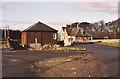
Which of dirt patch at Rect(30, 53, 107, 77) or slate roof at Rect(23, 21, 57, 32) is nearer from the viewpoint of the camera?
dirt patch at Rect(30, 53, 107, 77)

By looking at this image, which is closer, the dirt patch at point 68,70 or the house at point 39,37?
the dirt patch at point 68,70

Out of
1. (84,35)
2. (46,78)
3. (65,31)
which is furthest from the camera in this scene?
(65,31)

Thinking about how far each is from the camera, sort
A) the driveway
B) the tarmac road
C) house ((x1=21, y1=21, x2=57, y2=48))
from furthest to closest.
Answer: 1. house ((x1=21, y1=21, x2=57, y2=48))
2. the driveway
3. the tarmac road

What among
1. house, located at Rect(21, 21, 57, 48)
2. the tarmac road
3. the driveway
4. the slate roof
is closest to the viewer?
the tarmac road

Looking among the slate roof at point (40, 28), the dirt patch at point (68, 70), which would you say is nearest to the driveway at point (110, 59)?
the dirt patch at point (68, 70)

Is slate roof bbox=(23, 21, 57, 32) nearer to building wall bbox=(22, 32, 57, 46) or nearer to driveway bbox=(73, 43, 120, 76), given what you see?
building wall bbox=(22, 32, 57, 46)

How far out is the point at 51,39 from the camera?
46688 mm

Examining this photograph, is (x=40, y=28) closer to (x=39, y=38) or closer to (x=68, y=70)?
(x=39, y=38)

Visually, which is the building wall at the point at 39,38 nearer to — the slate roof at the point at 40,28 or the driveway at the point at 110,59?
the slate roof at the point at 40,28

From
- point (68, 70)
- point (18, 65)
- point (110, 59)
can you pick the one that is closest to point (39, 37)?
point (110, 59)

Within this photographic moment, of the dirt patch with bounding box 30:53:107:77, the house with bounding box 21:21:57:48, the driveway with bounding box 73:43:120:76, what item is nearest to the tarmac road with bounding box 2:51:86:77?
the dirt patch with bounding box 30:53:107:77

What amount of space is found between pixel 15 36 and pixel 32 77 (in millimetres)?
60725

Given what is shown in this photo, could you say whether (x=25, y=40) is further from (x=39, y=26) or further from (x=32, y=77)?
(x=32, y=77)

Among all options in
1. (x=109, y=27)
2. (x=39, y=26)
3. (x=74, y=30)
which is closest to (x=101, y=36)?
(x=74, y=30)
